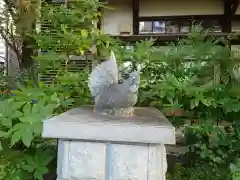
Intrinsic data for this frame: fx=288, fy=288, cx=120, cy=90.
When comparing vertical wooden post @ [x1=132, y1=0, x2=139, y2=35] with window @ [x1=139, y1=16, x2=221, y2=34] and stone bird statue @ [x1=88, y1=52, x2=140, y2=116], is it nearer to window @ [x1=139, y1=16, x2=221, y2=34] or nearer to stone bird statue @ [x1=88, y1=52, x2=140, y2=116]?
window @ [x1=139, y1=16, x2=221, y2=34]

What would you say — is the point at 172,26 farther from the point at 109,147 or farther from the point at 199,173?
the point at 109,147

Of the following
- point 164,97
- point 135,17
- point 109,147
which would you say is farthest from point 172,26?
point 109,147

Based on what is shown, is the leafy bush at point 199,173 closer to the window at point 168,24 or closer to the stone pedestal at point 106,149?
the stone pedestal at point 106,149

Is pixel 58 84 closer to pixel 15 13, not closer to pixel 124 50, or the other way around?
pixel 124 50

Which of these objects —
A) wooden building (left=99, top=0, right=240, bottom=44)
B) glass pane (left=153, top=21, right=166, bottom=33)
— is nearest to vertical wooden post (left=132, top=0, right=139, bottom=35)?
wooden building (left=99, top=0, right=240, bottom=44)

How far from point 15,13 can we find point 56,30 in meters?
0.51

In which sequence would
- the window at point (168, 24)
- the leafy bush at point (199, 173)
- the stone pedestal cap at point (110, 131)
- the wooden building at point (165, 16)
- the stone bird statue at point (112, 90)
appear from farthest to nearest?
the window at point (168, 24) → the wooden building at point (165, 16) → the leafy bush at point (199, 173) → the stone bird statue at point (112, 90) → the stone pedestal cap at point (110, 131)

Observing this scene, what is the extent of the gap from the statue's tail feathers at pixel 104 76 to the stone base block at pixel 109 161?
46 cm

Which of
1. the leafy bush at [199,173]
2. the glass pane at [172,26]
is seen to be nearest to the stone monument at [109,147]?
the leafy bush at [199,173]

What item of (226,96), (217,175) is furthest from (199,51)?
(217,175)

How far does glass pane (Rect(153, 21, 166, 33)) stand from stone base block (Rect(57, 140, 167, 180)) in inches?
218

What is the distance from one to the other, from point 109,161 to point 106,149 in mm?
67

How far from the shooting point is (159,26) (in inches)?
267

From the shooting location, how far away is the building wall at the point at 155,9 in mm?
6449
